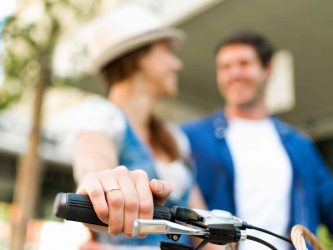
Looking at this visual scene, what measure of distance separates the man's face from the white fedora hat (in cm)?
44

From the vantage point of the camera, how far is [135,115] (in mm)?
1864

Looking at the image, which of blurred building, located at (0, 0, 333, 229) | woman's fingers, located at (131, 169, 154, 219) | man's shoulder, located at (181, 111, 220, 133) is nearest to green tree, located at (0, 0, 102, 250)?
blurred building, located at (0, 0, 333, 229)

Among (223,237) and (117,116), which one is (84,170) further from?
(223,237)

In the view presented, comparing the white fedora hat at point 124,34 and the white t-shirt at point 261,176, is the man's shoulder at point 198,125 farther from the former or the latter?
the white fedora hat at point 124,34

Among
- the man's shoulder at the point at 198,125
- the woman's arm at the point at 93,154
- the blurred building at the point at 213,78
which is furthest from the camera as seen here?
the blurred building at the point at 213,78

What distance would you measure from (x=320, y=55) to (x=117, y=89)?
7.26m

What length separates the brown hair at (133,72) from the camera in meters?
1.91

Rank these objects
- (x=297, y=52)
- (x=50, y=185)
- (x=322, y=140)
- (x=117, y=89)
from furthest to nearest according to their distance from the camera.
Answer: (x=50, y=185) < (x=322, y=140) < (x=297, y=52) < (x=117, y=89)

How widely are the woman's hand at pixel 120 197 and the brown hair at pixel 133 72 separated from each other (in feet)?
3.48

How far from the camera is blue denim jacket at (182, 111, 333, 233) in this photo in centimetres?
218

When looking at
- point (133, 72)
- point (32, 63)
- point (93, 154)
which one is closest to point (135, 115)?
point (133, 72)

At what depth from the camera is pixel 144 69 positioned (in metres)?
1.96

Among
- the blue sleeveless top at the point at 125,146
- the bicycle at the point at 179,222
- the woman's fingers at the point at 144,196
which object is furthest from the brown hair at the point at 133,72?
the woman's fingers at the point at 144,196

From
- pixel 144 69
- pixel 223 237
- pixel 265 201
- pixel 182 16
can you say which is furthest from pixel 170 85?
pixel 182 16
